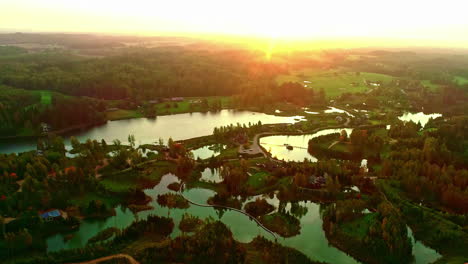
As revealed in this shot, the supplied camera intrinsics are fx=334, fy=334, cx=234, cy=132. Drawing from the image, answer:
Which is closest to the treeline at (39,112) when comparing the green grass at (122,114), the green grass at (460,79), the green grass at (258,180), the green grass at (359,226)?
the green grass at (122,114)

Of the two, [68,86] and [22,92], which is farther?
[68,86]

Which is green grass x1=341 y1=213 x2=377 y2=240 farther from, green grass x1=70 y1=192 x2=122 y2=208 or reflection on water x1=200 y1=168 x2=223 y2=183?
green grass x1=70 y1=192 x2=122 y2=208

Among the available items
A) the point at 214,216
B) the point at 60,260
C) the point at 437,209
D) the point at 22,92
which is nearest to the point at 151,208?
the point at 214,216

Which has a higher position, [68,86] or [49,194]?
[68,86]

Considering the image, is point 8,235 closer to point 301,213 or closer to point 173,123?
point 301,213

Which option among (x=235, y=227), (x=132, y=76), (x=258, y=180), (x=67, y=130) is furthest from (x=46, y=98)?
(x=235, y=227)

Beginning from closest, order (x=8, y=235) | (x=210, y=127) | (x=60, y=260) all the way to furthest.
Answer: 1. (x=60, y=260)
2. (x=8, y=235)
3. (x=210, y=127)
